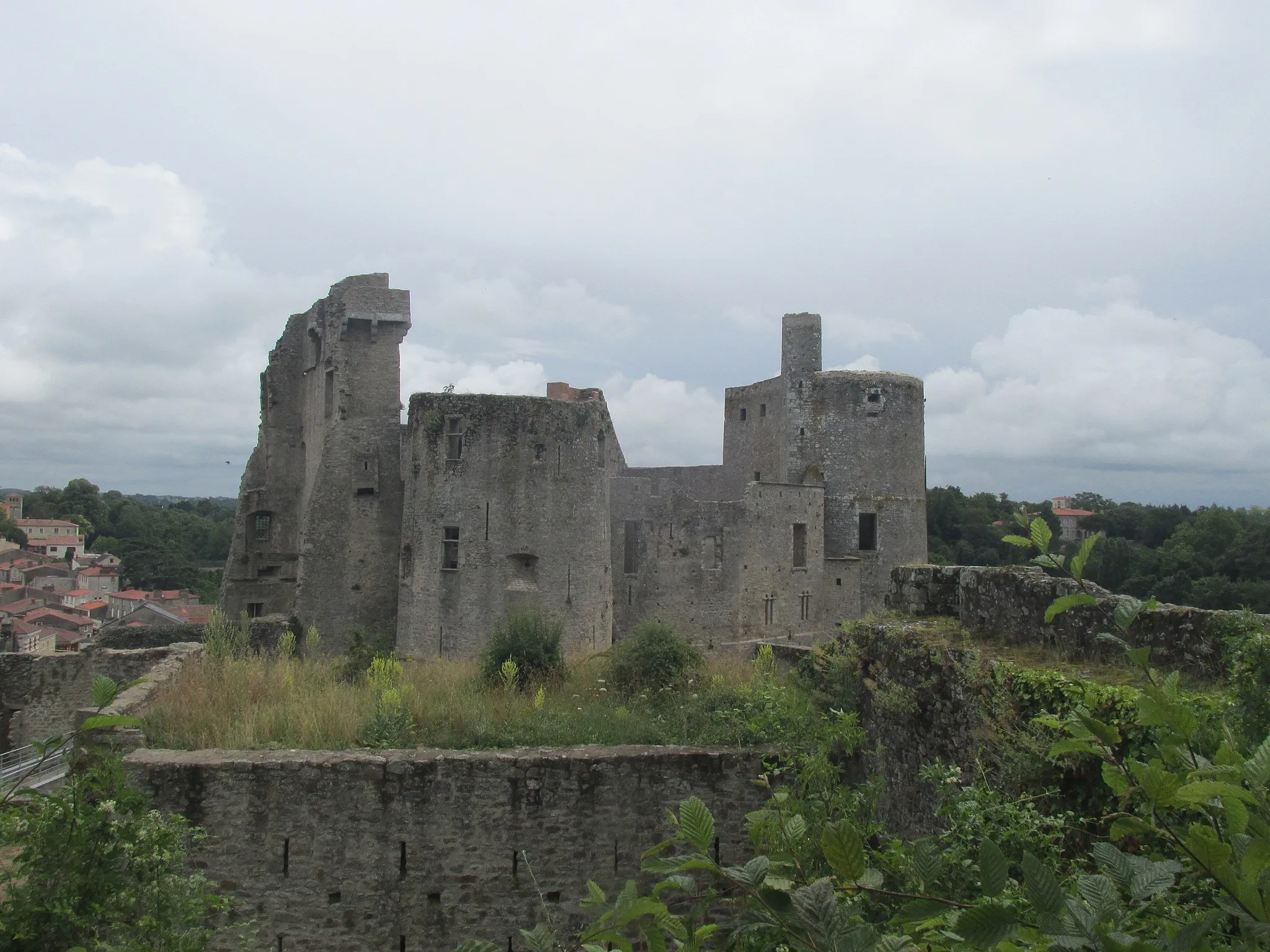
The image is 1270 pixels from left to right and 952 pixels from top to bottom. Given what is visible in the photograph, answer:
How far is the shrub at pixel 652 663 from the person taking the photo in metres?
12.2

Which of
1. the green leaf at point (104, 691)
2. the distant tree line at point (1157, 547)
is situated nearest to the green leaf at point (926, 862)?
the green leaf at point (104, 691)

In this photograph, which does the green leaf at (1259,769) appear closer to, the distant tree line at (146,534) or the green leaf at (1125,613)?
the green leaf at (1125,613)

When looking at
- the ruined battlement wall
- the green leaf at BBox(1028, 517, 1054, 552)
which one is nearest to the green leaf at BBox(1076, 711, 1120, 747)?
the green leaf at BBox(1028, 517, 1054, 552)

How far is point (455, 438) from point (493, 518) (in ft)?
6.10

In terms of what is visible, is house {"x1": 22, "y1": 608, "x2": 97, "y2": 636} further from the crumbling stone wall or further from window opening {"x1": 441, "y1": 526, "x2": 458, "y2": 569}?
window opening {"x1": 441, "y1": 526, "x2": 458, "y2": 569}

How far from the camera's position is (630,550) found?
23.2 m

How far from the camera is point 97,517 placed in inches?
4606

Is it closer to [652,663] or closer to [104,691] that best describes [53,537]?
[652,663]

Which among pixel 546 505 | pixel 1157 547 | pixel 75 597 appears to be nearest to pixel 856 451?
pixel 546 505

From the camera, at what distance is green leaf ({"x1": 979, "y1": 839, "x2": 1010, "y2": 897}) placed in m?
2.55

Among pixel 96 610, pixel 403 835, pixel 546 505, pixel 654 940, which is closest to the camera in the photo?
pixel 654 940

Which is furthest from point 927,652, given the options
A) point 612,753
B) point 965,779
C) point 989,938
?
point 989,938

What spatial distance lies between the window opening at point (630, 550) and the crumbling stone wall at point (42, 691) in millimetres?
11873

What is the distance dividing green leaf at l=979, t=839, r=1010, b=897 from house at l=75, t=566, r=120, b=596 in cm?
9304
